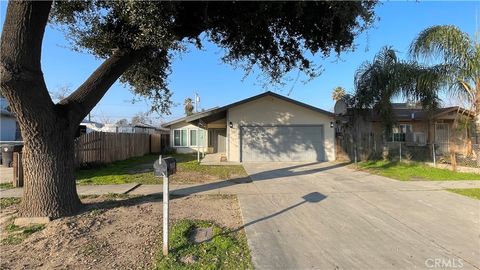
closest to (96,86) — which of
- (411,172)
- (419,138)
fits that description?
(411,172)

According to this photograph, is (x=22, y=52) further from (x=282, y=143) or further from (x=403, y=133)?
(x=403, y=133)

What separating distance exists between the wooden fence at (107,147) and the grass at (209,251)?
12230 millimetres

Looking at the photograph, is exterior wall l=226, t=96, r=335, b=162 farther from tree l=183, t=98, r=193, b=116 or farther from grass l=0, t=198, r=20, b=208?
tree l=183, t=98, r=193, b=116

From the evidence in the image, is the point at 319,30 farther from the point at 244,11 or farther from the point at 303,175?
the point at 303,175

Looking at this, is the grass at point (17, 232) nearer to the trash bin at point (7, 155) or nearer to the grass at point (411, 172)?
the grass at point (411, 172)

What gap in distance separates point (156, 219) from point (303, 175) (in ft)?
30.1

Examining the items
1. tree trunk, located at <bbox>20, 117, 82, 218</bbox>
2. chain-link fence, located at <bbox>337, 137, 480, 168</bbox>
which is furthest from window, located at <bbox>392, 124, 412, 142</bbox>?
tree trunk, located at <bbox>20, 117, 82, 218</bbox>

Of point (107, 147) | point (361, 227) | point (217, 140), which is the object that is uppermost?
point (217, 140)

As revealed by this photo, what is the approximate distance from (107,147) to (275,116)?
9.59 metres

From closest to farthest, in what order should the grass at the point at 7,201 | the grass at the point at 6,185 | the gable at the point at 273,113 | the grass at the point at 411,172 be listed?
the grass at the point at 7,201 < the grass at the point at 6,185 < the grass at the point at 411,172 < the gable at the point at 273,113

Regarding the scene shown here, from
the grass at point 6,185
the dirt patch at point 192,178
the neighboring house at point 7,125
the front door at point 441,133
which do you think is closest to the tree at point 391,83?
the front door at point 441,133

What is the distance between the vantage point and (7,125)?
3150cm

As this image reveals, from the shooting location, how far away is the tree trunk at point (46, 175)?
7.38 metres

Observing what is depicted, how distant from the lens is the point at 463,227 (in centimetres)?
706
